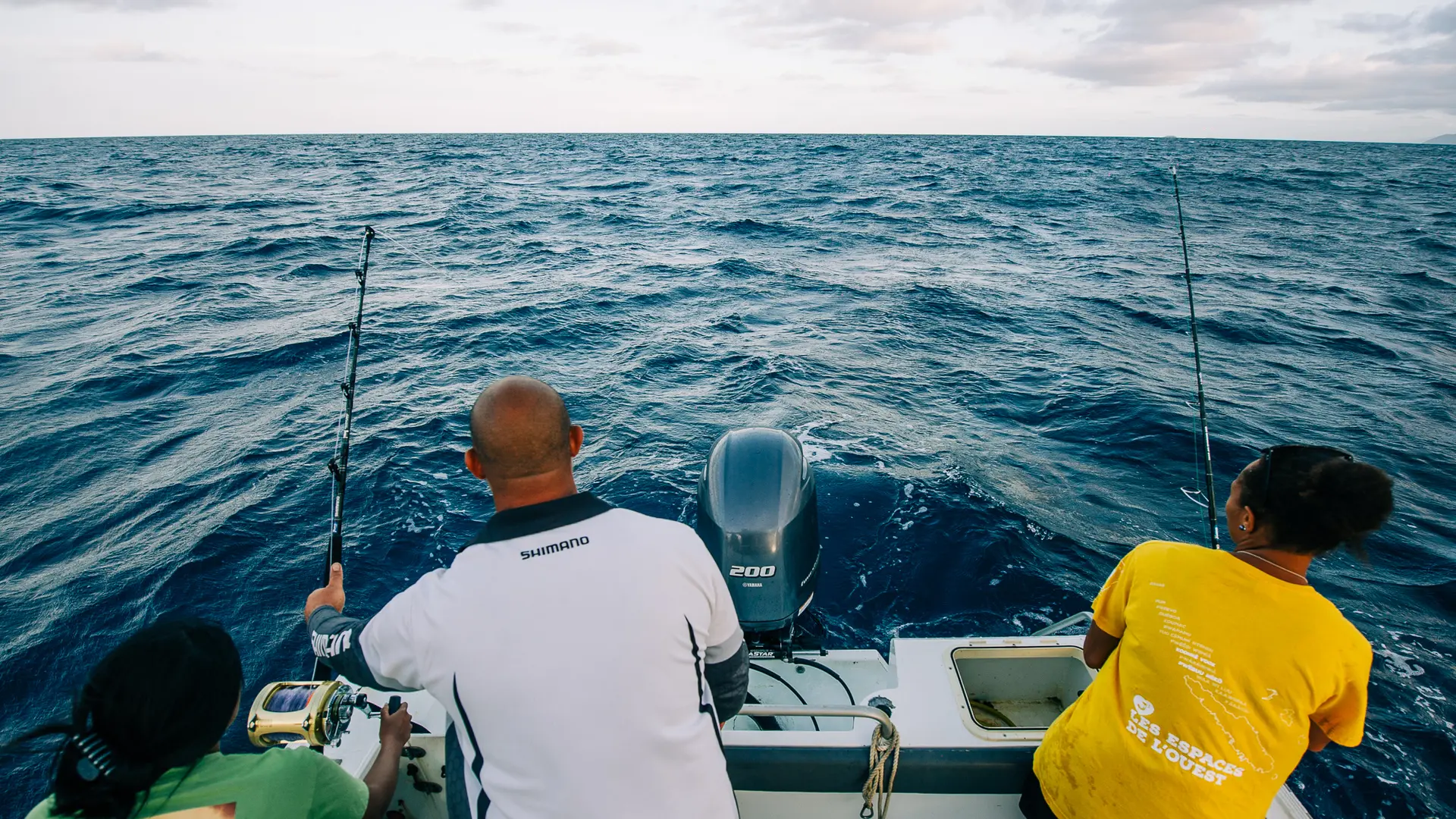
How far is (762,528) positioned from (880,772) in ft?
4.49

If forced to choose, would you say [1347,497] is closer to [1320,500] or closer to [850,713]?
[1320,500]

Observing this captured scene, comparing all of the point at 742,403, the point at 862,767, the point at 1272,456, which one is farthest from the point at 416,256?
the point at 1272,456

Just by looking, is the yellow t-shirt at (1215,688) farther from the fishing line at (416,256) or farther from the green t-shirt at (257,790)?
the fishing line at (416,256)

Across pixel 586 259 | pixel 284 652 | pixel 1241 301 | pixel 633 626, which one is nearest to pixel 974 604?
pixel 633 626

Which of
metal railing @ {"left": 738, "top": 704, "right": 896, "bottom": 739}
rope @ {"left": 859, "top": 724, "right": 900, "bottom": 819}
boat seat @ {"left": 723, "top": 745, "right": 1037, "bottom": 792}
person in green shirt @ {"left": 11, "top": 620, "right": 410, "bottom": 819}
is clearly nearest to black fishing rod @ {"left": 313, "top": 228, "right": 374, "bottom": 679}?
person in green shirt @ {"left": 11, "top": 620, "right": 410, "bottom": 819}

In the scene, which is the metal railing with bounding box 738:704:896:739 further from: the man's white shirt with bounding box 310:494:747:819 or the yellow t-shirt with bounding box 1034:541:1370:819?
the man's white shirt with bounding box 310:494:747:819

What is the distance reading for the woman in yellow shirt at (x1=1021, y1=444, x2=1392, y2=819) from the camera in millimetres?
1608

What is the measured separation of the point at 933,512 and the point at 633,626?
4892 mm

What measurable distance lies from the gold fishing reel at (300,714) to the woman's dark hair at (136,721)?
25.5 inches

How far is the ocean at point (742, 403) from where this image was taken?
496 centimetres

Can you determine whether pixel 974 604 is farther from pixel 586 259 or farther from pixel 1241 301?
pixel 586 259

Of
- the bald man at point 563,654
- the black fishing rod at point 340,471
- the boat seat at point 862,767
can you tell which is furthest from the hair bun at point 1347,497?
the black fishing rod at point 340,471

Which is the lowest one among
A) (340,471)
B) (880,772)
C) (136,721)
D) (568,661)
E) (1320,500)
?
(880,772)

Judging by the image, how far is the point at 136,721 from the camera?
1.32 metres
